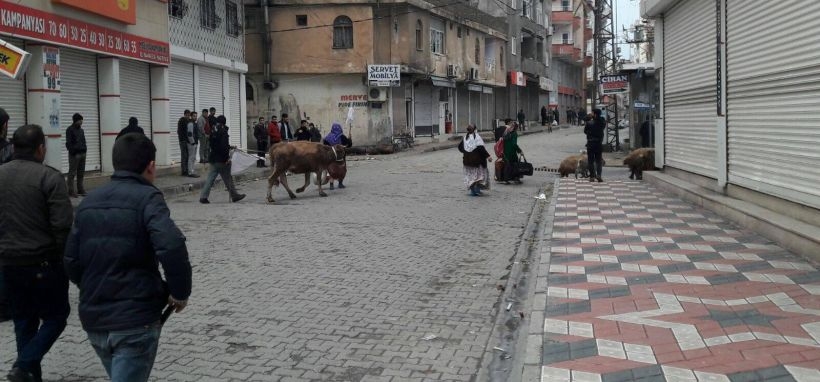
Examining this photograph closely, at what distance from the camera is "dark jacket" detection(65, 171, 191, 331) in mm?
3586

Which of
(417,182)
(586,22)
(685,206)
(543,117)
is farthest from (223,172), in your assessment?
(586,22)

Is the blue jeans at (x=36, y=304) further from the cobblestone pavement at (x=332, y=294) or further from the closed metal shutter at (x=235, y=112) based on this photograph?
the closed metal shutter at (x=235, y=112)

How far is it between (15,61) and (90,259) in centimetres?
634

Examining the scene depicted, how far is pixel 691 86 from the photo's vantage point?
14.8m

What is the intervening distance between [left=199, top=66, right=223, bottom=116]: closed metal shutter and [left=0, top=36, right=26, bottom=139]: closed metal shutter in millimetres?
9137

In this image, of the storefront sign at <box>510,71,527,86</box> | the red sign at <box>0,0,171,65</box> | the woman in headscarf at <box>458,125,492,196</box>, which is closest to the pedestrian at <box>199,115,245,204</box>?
the red sign at <box>0,0,171,65</box>

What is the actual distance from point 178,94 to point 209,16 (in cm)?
348

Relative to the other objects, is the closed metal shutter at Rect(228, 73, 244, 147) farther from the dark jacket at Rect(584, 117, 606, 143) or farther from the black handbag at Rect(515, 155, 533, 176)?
the dark jacket at Rect(584, 117, 606, 143)

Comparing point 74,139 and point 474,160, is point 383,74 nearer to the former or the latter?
point 474,160

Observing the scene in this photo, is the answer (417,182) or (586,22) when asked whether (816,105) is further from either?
(586,22)

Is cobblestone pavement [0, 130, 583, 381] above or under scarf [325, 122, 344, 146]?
under

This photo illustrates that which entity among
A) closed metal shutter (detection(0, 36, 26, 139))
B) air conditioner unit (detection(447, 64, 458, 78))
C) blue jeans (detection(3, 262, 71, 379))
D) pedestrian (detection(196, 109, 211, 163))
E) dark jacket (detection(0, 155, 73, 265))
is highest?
air conditioner unit (detection(447, 64, 458, 78))

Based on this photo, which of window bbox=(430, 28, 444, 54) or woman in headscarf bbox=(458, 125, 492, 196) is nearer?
woman in headscarf bbox=(458, 125, 492, 196)

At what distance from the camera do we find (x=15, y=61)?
29.4ft
